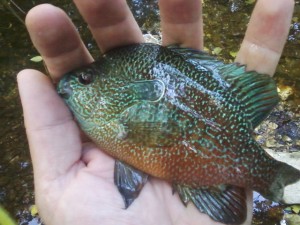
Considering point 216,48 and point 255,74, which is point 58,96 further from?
point 216,48

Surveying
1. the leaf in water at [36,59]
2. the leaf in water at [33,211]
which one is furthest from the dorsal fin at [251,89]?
the leaf in water at [36,59]

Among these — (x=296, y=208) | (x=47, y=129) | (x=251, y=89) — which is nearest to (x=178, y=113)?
(x=251, y=89)

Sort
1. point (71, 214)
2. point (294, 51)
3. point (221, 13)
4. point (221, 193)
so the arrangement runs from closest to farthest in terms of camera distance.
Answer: point (71, 214) → point (221, 193) → point (294, 51) → point (221, 13)

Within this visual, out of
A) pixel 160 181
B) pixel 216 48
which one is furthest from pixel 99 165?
pixel 216 48

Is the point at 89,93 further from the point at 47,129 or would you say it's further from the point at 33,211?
the point at 33,211

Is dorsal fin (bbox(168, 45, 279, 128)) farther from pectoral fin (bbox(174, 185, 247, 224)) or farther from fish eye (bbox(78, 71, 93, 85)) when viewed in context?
fish eye (bbox(78, 71, 93, 85))

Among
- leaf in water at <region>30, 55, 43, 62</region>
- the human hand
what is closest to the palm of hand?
the human hand

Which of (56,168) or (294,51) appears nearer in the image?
(56,168)
